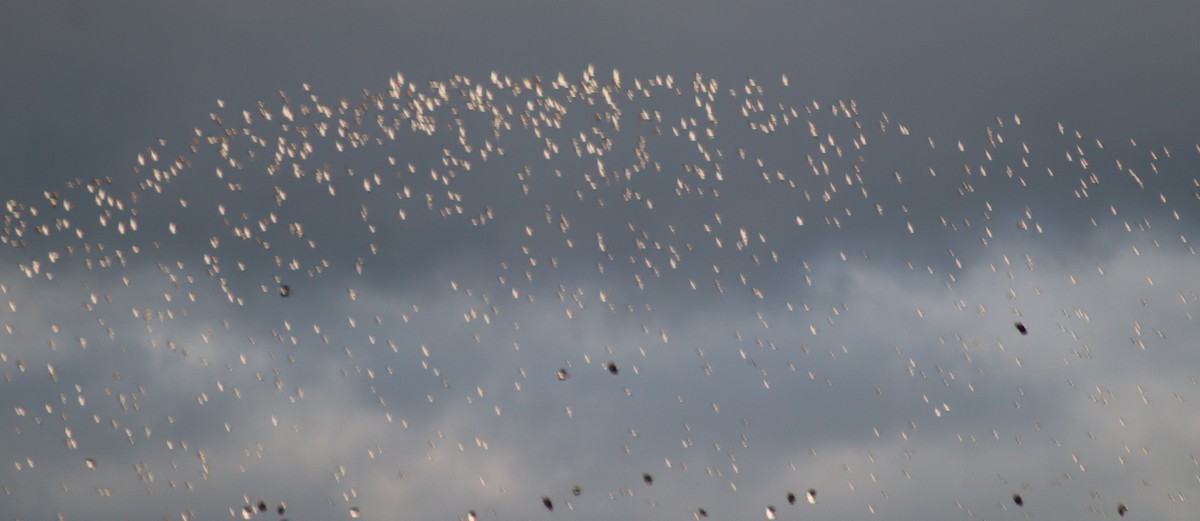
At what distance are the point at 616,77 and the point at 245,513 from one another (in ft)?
277

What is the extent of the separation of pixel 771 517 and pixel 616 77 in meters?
65.8

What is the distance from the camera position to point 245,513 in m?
98.1

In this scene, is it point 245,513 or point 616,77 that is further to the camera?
point 245,513

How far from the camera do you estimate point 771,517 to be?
94.1m

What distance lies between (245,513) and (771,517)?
7797 cm

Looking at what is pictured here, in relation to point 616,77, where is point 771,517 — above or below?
below

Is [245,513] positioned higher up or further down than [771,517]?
higher up

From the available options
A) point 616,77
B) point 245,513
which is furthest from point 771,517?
point 245,513

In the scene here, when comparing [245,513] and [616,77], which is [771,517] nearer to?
[616,77]

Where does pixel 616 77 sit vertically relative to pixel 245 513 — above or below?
above

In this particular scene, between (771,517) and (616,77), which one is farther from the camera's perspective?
(771,517)

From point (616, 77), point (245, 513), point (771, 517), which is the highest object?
point (616, 77)
